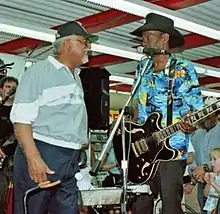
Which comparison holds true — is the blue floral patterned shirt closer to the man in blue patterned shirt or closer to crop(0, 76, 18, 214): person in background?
the man in blue patterned shirt

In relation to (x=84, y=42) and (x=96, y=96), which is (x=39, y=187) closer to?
(x=84, y=42)

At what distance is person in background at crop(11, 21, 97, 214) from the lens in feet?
8.33

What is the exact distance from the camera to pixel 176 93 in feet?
10.2

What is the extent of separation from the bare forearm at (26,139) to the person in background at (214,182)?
91.6 inches

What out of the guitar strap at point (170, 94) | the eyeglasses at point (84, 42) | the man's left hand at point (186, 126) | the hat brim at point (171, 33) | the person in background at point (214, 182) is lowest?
the person in background at point (214, 182)

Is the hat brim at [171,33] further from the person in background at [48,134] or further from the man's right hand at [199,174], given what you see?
the man's right hand at [199,174]

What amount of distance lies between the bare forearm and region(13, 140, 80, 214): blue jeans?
107 mm

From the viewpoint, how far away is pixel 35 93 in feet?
8.50

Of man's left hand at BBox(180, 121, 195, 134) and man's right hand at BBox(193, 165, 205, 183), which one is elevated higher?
man's left hand at BBox(180, 121, 195, 134)

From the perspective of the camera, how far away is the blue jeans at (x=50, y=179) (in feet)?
8.47

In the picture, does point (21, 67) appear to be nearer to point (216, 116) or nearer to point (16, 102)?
point (216, 116)

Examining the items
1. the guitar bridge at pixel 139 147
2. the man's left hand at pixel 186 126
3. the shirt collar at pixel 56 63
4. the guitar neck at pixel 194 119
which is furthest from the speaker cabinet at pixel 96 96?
the shirt collar at pixel 56 63

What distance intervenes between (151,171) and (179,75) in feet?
2.02

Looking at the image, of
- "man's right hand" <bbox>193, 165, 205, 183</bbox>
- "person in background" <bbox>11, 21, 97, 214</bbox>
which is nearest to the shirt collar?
"person in background" <bbox>11, 21, 97, 214</bbox>
